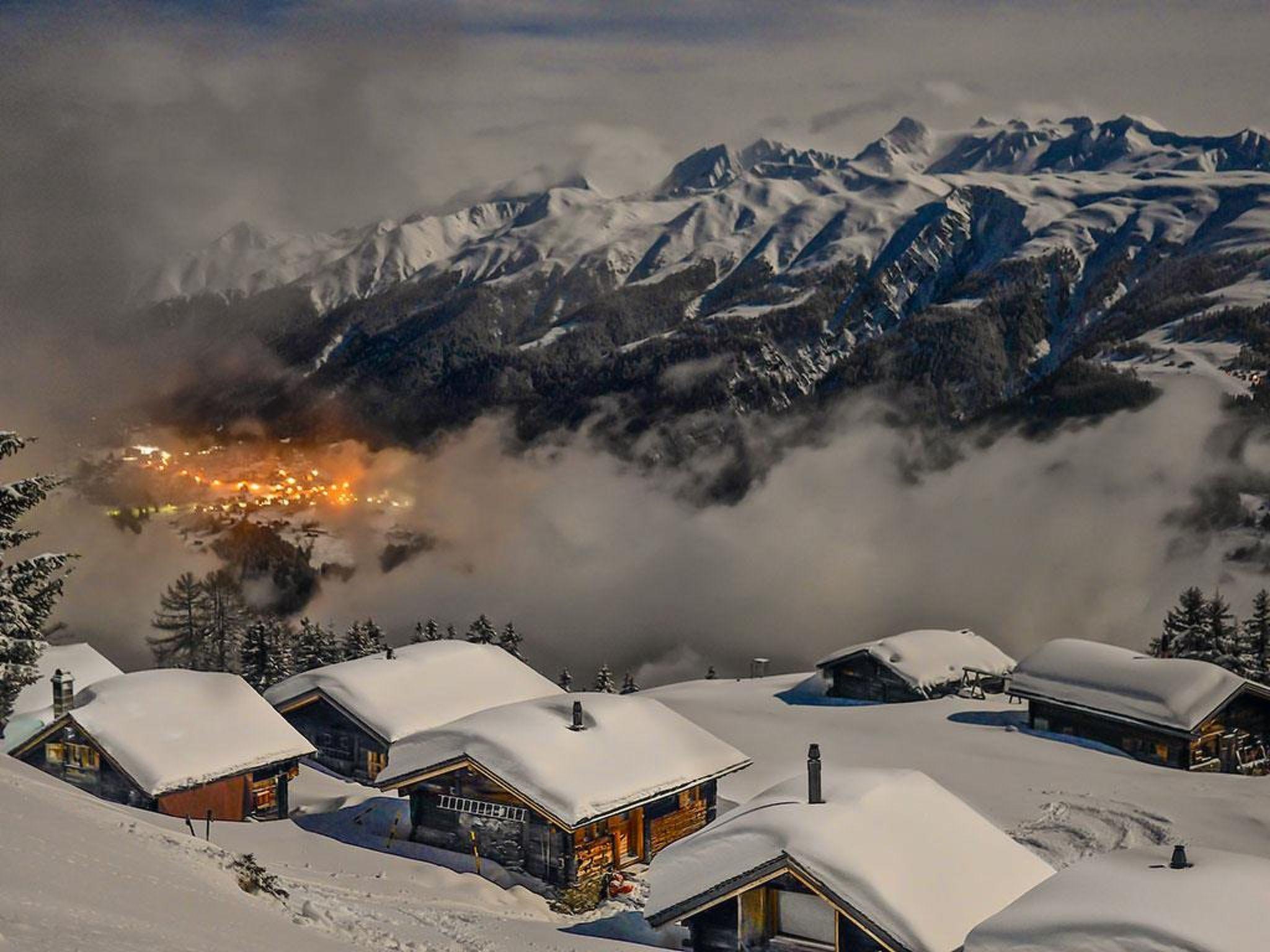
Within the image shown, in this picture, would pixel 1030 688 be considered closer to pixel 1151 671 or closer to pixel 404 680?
pixel 1151 671

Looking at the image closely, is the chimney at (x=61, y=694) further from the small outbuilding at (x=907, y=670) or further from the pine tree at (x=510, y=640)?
the pine tree at (x=510, y=640)

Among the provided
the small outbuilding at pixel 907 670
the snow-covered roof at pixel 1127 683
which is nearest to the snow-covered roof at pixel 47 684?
the small outbuilding at pixel 907 670

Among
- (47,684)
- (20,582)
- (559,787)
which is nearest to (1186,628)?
(559,787)

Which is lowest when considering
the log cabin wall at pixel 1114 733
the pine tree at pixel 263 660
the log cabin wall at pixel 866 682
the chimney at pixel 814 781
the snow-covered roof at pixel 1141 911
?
the snow-covered roof at pixel 1141 911

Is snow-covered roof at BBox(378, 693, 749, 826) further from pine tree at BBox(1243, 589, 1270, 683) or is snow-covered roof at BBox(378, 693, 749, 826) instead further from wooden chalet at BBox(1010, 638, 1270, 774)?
pine tree at BBox(1243, 589, 1270, 683)

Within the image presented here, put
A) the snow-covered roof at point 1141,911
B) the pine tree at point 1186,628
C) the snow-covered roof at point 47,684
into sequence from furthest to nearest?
1. the pine tree at point 1186,628
2. the snow-covered roof at point 47,684
3. the snow-covered roof at point 1141,911

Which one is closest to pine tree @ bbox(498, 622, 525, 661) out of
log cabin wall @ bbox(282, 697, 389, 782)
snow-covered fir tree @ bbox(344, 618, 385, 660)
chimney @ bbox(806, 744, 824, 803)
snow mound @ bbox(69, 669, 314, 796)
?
snow-covered fir tree @ bbox(344, 618, 385, 660)

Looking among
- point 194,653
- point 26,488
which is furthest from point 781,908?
point 194,653
